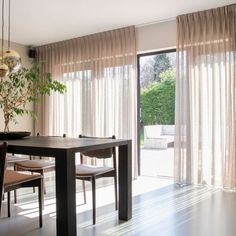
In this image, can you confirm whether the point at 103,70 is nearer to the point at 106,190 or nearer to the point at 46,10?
the point at 46,10

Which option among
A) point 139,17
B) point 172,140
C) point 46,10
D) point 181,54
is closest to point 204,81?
point 181,54

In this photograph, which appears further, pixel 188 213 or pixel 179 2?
pixel 179 2

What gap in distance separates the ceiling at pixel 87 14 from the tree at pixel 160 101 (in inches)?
38.2

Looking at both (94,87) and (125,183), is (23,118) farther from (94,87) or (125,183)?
(125,183)

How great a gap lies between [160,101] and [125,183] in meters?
2.40

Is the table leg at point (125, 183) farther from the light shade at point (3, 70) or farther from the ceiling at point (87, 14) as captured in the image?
the ceiling at point (87, 14)

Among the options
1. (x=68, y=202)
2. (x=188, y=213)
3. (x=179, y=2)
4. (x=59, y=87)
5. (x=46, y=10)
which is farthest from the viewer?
(x=46, y=10)

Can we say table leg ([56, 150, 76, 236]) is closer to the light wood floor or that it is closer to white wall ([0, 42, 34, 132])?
the light wood floor

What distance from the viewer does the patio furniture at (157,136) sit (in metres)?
4.73

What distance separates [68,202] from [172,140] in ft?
9.14

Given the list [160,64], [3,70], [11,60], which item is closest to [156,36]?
[160,64]

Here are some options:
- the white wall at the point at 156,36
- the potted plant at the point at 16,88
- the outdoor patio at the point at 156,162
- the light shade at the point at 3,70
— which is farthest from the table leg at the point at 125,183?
the white wall at the point at 156,36

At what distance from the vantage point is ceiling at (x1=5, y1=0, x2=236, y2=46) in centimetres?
376

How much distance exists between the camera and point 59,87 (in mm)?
3260
